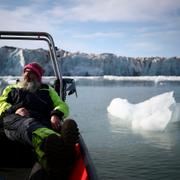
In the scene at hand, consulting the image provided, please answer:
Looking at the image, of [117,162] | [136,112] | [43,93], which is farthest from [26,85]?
[136,112]

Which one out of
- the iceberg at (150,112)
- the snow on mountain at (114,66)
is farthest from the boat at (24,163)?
the snow on mountain at (114,66)

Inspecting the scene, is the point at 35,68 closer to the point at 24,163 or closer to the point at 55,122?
the point at 55,122

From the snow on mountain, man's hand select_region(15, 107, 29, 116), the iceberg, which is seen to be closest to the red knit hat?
man's hand select_region(15, 107, 29, 116)

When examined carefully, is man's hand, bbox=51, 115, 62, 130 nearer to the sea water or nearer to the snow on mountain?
the sea water

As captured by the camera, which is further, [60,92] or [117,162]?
[117,162]

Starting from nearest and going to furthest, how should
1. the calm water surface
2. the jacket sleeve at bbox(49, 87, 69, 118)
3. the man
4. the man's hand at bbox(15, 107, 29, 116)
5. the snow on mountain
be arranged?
the man → the man's hand at bbox(15, 107, 29, 116) → the jacket sleeve at bbox(49, 87, 69, 118) → the calm water surface → the snow on mountain

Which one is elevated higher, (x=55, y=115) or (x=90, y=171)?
(x=55, y=115)

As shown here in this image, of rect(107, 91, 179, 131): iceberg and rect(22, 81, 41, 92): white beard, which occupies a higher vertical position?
rect(22, 81, 41, 92): white beard

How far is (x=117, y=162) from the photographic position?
623cm

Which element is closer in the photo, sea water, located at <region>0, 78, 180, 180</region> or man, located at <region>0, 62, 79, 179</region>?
man, located at <region>0, 62, 79, 179</region>

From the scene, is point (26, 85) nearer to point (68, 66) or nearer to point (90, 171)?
point (90, 171)

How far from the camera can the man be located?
2.33 meters

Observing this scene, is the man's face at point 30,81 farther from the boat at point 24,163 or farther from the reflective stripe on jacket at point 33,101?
the boat at point 24,163

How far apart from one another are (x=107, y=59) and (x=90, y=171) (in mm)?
57388
